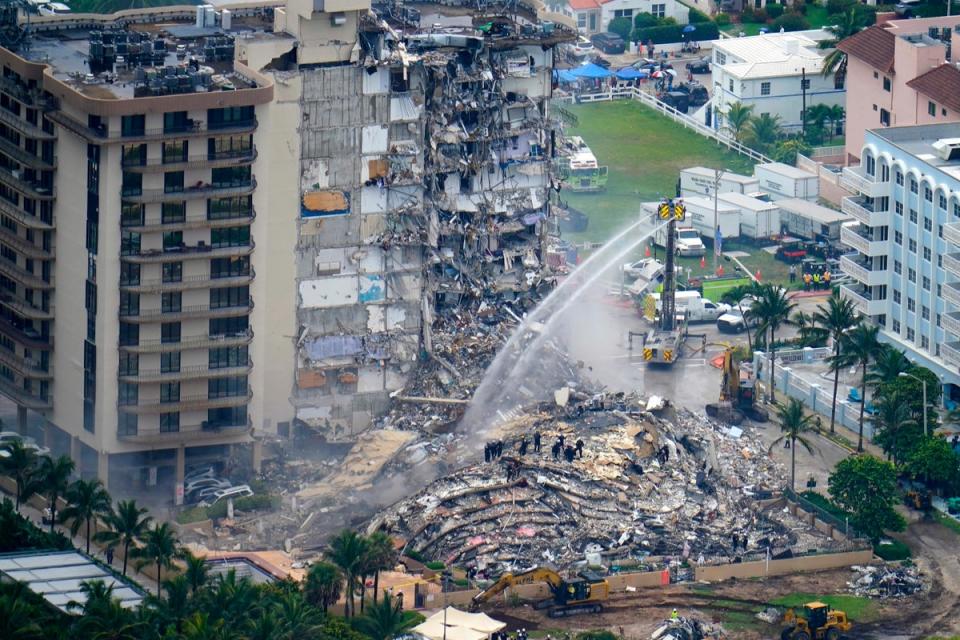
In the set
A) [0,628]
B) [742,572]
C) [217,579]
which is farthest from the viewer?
[742,572]

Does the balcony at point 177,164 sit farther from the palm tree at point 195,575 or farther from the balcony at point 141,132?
the palm tree at point 195,575

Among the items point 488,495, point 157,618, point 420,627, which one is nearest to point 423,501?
point 488,495

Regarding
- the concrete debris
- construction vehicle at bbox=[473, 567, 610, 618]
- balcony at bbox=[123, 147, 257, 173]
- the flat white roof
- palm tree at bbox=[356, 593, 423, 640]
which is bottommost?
the concrete debris

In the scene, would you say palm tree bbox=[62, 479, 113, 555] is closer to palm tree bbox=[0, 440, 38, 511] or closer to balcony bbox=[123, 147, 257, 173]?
palm tree bbox=[0, 440, 38, 511]

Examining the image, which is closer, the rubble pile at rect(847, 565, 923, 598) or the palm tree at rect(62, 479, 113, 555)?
the palm tree at rect(62, 479, 113, 555)

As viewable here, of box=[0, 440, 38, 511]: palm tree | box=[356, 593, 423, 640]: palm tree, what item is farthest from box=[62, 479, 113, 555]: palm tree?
box=[356, 593, 423, 640]: palm tree

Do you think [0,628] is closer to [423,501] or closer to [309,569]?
[309,569]

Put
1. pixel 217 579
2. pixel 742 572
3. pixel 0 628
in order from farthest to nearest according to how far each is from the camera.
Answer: pixel 742 572 → pixel 217 579 → pixel 0 628
